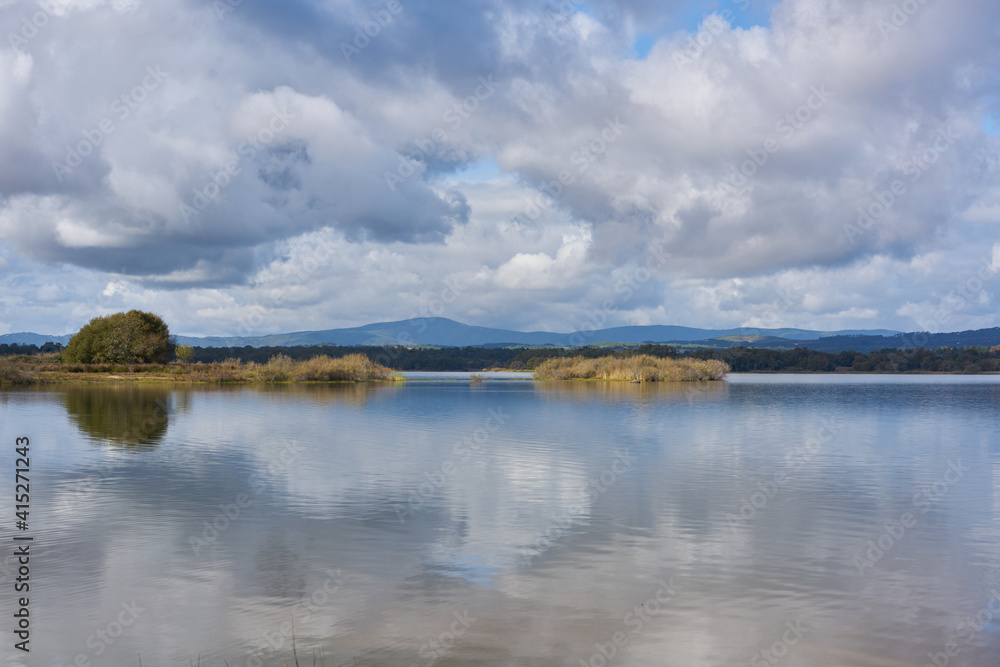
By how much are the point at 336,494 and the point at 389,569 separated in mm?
6735

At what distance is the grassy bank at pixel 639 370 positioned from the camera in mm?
99312

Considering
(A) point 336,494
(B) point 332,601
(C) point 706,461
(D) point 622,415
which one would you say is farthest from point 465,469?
(D) point 622,415

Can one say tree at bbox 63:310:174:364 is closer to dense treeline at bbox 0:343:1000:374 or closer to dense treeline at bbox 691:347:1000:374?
dense treeline at bbox 0:343:1000:374

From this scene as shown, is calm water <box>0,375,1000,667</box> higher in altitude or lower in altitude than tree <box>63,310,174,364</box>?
lower

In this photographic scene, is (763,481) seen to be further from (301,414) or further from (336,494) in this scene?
(301,414)

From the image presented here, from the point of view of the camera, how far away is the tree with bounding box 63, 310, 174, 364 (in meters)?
82.1

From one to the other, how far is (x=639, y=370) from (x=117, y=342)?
64922 millimetres

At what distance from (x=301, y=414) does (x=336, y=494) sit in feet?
81.2

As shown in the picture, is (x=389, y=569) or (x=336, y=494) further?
(x=336, y=494)

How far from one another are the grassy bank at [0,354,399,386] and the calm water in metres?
56.0

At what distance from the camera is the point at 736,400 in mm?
57344

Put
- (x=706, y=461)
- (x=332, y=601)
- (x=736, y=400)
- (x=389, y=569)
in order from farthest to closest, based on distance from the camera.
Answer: (x=736, y=400)
(x=706, y=461)
(x=389, y=569)
(x=332, y=601)

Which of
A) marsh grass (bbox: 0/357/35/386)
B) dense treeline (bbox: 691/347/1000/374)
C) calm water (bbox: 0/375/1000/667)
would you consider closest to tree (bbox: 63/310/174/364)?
marsh grass (bbox: 0/357/35/386)

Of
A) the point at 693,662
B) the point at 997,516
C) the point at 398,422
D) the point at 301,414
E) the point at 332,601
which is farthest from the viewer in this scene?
the point at 301,414
